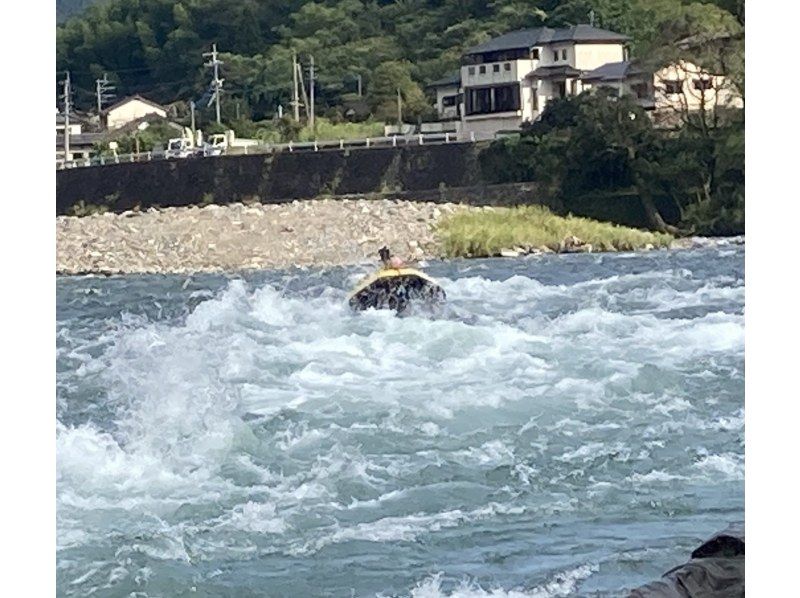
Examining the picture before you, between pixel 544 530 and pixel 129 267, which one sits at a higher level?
pixel 129 267

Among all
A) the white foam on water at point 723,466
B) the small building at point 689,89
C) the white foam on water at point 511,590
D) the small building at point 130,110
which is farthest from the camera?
the small building at point 130,110

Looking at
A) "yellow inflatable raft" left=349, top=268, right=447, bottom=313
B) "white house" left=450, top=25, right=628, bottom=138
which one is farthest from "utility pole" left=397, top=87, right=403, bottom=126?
"yellow inflatable raft" left=349, top=268, right=447, bottom=313

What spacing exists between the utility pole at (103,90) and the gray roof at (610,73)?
3.72 feet

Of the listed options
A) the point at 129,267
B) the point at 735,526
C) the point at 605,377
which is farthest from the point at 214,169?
the point at 735,526

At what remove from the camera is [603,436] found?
4.76 meters

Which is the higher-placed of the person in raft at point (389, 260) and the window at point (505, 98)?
the window at point (505, 98)

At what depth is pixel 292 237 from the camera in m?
5.04

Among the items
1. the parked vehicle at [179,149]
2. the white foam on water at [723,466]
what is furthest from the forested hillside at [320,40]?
the white foam on water at [723,466]

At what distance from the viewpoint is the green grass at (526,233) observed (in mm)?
5008

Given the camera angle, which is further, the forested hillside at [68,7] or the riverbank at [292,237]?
the riverbank at [292,237]

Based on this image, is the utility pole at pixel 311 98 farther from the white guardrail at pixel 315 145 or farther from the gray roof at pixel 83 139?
the gray roof at pixel 83 139
